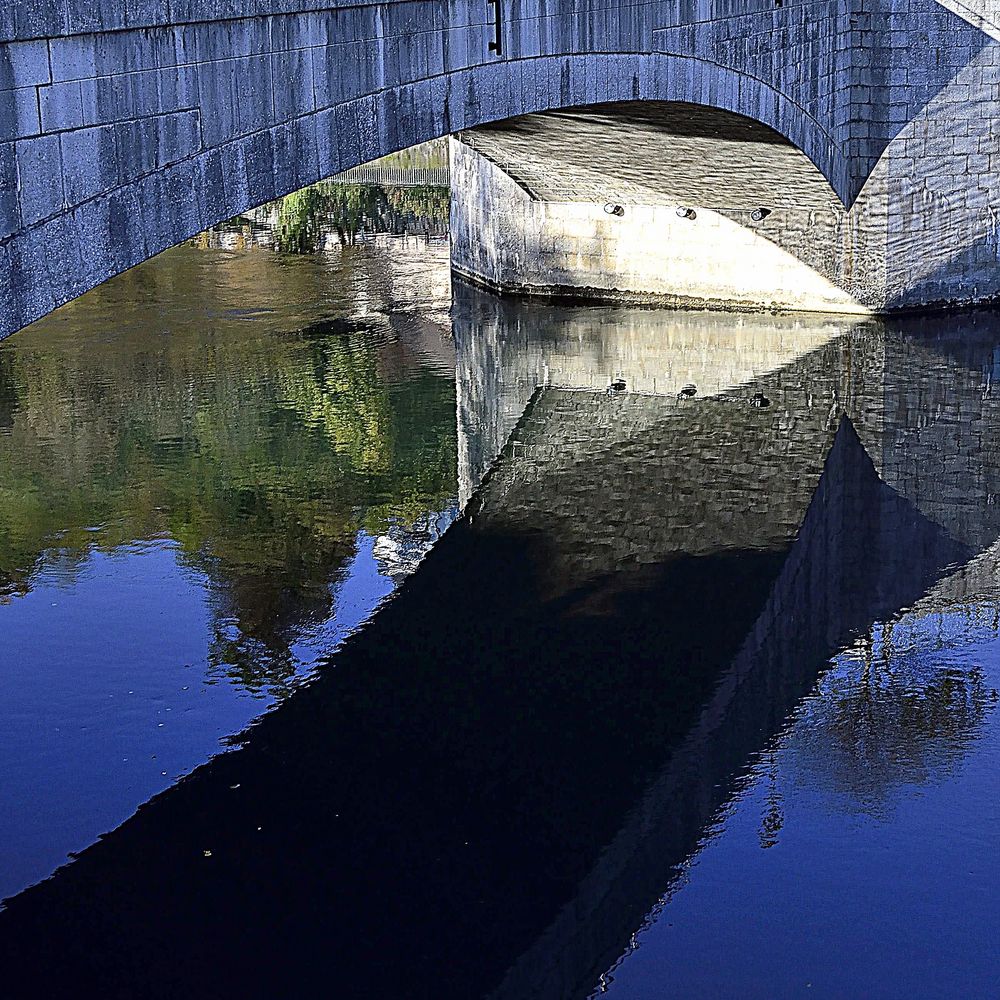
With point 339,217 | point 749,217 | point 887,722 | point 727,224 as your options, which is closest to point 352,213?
point 339,217

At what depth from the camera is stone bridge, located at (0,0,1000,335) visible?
653 cm

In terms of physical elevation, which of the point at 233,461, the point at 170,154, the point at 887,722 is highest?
the point at 170,154

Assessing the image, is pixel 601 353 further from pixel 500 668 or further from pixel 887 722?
pixel 887 722

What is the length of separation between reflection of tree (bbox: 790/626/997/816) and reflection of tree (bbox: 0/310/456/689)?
3.04 meters

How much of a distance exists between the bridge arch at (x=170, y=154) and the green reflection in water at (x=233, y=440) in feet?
9.36

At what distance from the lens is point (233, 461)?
1301 centimetres

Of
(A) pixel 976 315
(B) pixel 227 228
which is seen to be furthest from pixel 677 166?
(B) pixel 227 228

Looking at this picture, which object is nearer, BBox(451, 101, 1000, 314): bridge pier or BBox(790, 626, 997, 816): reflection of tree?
BBox(790, 626, 997, 816): reflection of tree

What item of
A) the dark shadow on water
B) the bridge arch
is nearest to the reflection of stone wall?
the dark shadow on water

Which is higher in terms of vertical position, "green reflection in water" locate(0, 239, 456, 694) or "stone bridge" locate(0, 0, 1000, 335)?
"stone bridge" locate(0, 0, 1000, 335)

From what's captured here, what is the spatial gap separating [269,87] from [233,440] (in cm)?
594

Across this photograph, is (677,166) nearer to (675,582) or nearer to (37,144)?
(675,582)

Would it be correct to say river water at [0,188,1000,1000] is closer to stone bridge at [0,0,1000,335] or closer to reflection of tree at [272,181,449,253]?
stone bridge at [0,0,1000,335]

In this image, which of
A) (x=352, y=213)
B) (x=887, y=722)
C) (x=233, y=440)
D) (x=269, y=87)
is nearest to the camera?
(x=269, y=87)
